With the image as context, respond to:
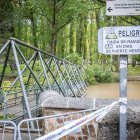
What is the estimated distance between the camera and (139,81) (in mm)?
32531

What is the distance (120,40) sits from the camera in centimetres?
457

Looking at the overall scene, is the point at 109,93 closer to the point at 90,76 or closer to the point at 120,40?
the point at 90,76

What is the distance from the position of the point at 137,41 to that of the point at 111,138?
120 cm

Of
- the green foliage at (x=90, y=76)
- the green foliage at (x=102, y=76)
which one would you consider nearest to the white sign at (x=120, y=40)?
the green foliage at (x=90, y=76)

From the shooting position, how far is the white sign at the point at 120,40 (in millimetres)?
4551

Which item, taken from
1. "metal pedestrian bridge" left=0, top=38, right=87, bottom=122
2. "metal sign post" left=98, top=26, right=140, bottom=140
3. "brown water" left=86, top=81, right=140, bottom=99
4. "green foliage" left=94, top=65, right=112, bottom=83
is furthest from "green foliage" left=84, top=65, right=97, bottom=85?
"metal sign post" left=98, top=26, right=140, bottom=140

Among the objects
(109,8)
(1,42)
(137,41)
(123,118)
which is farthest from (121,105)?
(1,42)

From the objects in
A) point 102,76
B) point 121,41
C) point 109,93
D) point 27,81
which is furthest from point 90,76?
point 121,41

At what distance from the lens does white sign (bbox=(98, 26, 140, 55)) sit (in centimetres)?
455

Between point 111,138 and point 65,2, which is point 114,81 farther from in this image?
point 111,138

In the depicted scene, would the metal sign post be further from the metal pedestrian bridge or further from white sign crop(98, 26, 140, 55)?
the metal pedestrian bridge

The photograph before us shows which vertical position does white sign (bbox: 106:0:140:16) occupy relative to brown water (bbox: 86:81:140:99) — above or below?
above

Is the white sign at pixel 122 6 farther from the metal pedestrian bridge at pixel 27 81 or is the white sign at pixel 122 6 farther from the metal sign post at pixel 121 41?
the metal pedestrian bridge at pixel 27 81

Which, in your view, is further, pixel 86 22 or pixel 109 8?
pixel 86 22
